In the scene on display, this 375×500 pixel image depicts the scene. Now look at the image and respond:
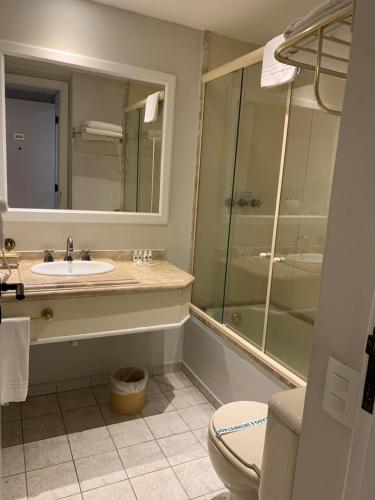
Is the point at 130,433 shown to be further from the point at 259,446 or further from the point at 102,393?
the point at 259,446

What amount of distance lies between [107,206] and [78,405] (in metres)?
1.24

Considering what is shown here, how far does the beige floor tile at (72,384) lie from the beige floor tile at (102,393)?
0.21 feet

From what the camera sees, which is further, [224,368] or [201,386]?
[201,386]

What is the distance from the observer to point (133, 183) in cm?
236

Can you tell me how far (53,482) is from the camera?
167cm

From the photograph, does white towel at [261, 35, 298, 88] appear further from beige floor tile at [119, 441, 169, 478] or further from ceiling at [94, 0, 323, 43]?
beige floor tile at [119, 441, 169, 478]

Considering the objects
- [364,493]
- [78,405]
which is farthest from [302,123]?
[78,405]

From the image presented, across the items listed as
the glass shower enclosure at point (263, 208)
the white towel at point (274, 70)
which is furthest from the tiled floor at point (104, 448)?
the white towel at point (274, 70)

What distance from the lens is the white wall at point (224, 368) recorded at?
1.91 meters

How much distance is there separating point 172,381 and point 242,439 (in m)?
1.30

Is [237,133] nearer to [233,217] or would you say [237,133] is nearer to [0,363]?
[233,217]

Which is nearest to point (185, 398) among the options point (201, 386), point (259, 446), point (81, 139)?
point (201, 386)

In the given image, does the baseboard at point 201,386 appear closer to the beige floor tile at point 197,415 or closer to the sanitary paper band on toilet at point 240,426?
the beige floor tile at point 197,415

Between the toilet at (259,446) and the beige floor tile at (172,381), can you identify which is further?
the beige floor tile at (172,381)
